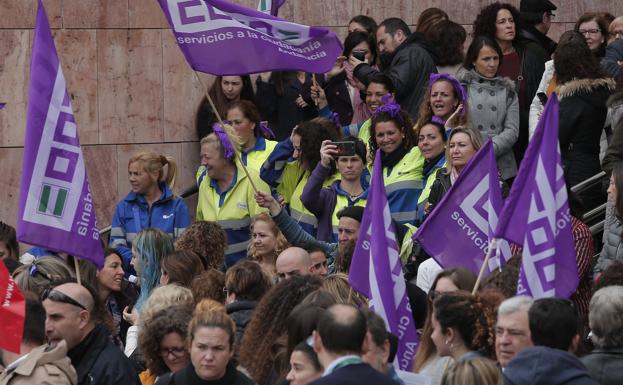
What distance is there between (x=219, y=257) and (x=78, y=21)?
4549mm

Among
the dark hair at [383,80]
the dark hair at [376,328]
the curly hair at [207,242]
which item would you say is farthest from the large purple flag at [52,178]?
the dark hair at [383,80]

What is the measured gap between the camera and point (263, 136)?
14156 mm

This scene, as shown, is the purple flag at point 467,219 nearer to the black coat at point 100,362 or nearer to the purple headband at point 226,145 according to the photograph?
the black coat at point 100,362

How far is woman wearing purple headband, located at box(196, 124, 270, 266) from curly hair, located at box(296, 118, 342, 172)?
39 centimetres

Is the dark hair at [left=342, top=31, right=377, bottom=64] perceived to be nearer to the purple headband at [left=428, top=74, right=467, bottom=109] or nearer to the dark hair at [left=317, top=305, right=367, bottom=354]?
the purple headband at [left=428, top=74, right=467, bottom=109]

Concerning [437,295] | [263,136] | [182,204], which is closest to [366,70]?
[263,136]

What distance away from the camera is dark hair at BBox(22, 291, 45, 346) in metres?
8.37

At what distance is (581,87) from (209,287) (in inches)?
170

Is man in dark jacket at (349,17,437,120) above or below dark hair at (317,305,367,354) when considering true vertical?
above

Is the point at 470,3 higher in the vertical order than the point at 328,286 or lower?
higher

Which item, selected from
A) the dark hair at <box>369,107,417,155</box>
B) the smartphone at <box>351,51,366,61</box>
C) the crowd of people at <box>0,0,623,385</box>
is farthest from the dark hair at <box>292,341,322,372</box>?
the smartphone at <box>351,51,366,61</box>

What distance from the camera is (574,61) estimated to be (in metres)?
13.1

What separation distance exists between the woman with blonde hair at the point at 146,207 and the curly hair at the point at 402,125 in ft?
5.52

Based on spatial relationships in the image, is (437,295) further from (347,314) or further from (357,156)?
(357,156)
